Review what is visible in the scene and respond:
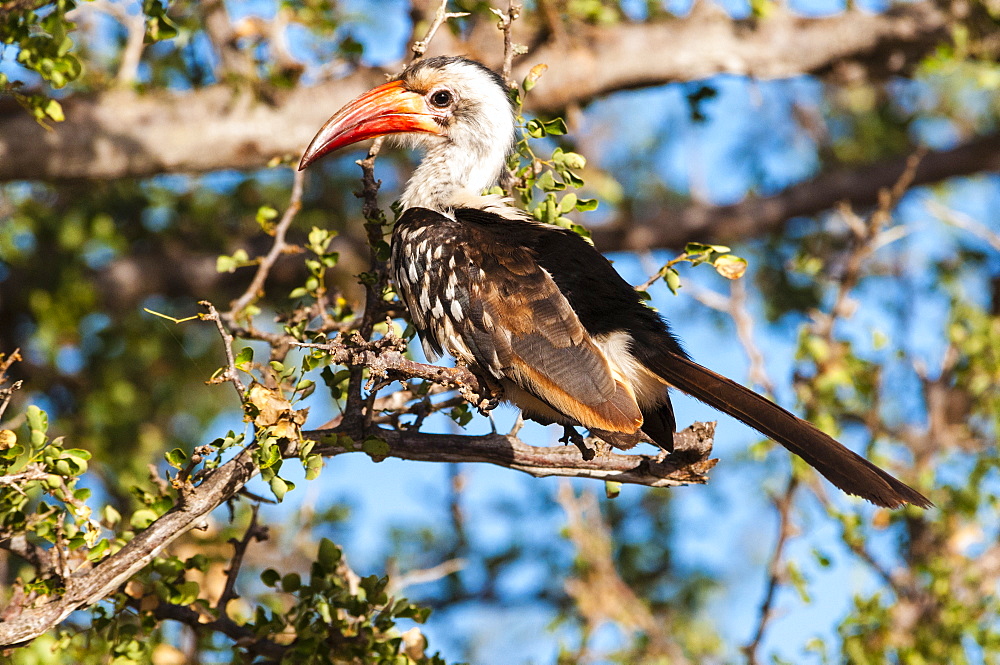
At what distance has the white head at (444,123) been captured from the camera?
3146mm

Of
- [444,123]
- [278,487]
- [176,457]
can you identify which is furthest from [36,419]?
[444,123]

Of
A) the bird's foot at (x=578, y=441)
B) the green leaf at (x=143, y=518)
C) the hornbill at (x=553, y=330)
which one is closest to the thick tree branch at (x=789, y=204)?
the hornbill at (x=553, y=330)

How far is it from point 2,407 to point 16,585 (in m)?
0.53

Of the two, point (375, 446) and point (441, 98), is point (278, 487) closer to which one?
point (375, 446)

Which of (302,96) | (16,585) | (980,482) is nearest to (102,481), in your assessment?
(302,96)

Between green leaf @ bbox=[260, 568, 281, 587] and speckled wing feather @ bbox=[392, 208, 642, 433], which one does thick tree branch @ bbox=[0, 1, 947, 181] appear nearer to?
speckled wing feather @ bbox=[392, 208, 642, 433]

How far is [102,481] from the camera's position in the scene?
468 centimetres

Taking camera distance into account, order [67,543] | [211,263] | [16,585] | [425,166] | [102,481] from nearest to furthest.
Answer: [67,543]
[16,585]
[425,166]
[102,481]
[211,263]

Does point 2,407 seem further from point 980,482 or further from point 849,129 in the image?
point 849,129

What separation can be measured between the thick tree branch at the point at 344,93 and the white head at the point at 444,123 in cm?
97

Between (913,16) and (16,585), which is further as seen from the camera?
(913,16)

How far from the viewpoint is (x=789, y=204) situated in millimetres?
5465

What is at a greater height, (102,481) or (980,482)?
(102,481)

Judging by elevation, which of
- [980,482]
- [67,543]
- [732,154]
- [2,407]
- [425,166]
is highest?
[732,154]
